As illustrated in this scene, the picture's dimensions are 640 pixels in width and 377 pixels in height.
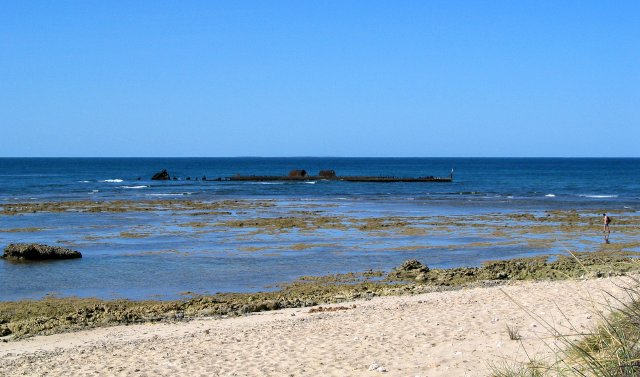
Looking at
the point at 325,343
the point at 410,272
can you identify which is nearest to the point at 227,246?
the point at 410,272

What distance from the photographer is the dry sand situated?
31.3 feet

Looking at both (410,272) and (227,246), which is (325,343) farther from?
(227,246)

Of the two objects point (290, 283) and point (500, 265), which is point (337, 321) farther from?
point (500, 265)

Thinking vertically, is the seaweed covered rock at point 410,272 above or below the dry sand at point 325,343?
below

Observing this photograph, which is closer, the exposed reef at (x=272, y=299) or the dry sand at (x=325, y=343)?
the dry sand at (x=325, y=343)

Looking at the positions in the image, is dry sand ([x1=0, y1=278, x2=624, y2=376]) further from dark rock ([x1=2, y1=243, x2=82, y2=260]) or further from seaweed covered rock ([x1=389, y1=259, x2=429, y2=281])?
dark rock ([x1=2, y1=243, x2=82, y2=260])

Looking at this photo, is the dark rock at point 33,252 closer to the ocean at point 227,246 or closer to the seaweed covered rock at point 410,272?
the ocean at point 227,246

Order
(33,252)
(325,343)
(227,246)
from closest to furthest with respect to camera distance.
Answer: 1. (325,343)
2. (33,252)
3. (227,246)

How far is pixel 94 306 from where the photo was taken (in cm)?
1531

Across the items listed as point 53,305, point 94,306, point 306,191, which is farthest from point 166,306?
point 306,191

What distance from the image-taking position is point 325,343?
36.1 feet

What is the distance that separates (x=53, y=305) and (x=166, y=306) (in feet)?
8.52

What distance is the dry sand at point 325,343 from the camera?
9.55 meters

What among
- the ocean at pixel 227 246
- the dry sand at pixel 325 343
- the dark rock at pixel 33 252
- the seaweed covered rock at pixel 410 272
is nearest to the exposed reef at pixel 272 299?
the seaweed covered rock at pixel 410 272
